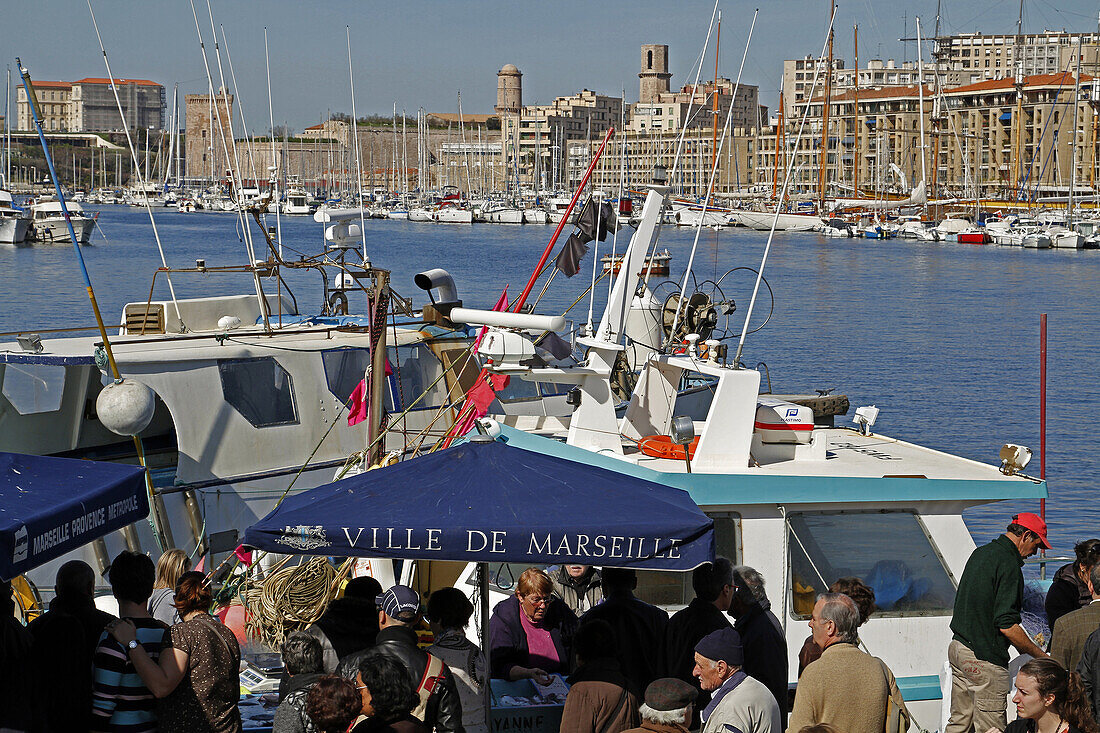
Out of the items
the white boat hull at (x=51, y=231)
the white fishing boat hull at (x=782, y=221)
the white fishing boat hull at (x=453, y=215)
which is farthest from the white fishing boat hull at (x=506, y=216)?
the white boat hull at (x=51, y=231)

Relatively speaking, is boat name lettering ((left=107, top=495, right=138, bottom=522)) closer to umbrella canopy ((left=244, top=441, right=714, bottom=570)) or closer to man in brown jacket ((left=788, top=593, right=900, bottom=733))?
umbrella canopy ((left=244, top=441, right=714, bottom=570))

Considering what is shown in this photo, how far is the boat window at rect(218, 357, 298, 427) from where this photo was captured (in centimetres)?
1136

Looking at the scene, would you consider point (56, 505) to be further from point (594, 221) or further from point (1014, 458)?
point (1014, 458)

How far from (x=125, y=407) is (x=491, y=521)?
16.1ft

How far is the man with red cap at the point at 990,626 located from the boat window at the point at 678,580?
4.65ft

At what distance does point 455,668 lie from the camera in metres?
5.34

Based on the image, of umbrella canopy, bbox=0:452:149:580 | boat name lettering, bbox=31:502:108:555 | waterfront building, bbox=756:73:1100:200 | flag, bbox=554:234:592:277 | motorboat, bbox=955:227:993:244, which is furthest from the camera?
waterfront building, bbox=756:73:1100:200

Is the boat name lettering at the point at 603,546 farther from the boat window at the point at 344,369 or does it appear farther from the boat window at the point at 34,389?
the boat window at the point at 34,389

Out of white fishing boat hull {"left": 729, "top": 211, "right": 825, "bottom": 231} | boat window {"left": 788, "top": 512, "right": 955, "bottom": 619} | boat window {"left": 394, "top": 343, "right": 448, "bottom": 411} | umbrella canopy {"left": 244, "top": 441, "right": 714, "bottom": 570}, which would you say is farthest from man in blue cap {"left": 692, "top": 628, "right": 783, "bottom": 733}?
white fishing boat hull {"left": 729, "top": 211, "right": 825, "bottom": 231}

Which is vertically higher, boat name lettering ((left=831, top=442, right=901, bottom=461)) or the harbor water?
boat name lettering ((left=831, top=442, right=901, bottom=461))

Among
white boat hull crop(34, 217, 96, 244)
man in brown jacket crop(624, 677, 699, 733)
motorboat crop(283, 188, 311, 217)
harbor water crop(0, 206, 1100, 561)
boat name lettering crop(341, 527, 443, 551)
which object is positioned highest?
motorboat crop(283, 188, 311, 217)

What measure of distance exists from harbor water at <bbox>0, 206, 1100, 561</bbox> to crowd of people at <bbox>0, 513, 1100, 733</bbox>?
3.90 metres

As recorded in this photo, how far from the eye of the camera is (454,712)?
16.5ft

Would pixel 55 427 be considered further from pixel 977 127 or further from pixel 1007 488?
pixel 977 127
